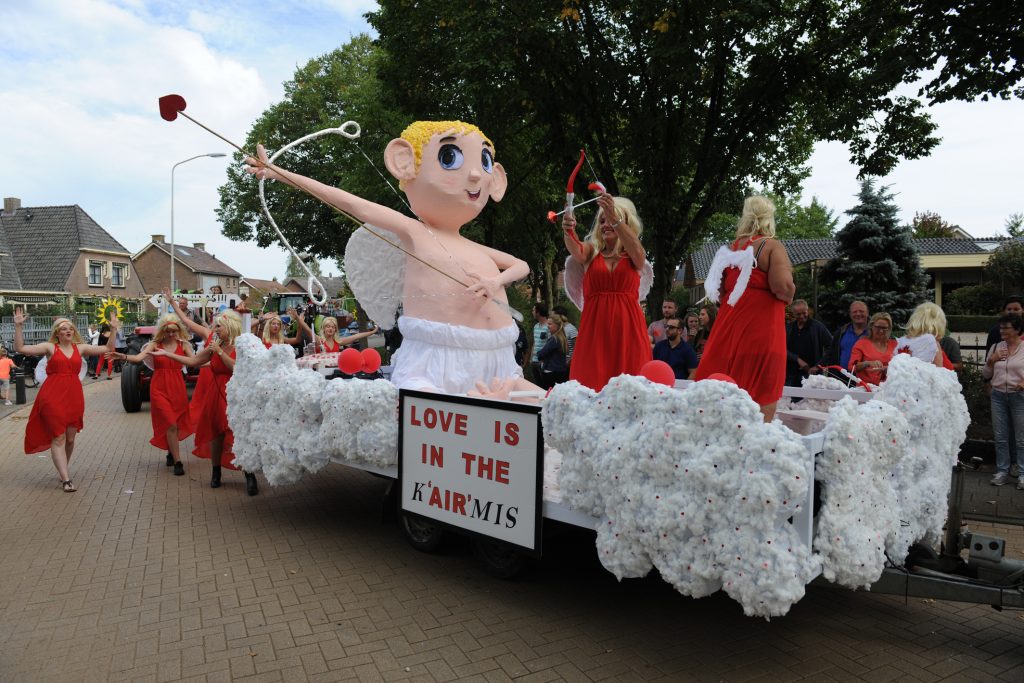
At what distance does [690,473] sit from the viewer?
291 cm

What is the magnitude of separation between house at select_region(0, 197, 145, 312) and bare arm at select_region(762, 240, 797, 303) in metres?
35.5

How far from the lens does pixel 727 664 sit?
3.25m

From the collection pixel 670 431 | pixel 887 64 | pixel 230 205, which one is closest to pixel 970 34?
pixel 887 64

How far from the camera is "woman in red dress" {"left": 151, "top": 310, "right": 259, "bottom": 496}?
676cm

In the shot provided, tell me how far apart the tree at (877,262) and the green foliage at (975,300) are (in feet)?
41.2

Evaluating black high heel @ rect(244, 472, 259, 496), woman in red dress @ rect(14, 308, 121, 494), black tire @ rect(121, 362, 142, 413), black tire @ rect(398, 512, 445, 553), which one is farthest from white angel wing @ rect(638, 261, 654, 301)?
black tire @ rect(121, 362, 142, 413)

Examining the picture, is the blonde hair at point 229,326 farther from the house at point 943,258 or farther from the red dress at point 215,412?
the house at point 943,258

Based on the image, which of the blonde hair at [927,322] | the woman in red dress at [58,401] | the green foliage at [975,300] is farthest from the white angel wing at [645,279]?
the green foliage at [975,300]

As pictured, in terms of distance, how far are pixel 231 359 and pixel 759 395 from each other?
492 cm

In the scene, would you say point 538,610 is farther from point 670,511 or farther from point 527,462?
point 670,511

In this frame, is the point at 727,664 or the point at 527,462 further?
the point at 527,462

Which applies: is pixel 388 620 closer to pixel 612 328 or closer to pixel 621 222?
pixel 612 328

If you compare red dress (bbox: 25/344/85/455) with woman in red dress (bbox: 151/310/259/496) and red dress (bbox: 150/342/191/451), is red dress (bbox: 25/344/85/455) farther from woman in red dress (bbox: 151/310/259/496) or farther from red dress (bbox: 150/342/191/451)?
woman in red dress (bbox: 151/310/259/496)

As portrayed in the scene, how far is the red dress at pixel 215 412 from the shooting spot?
675 cm
